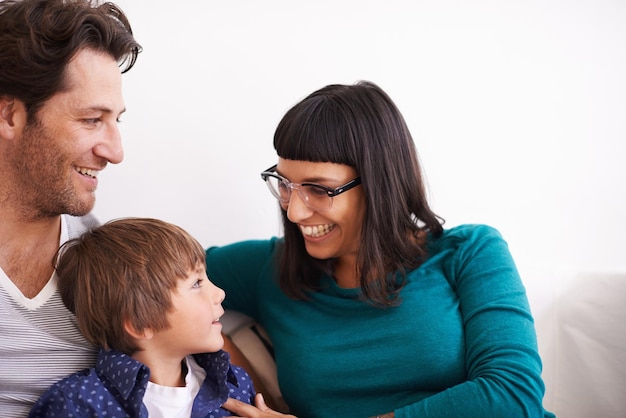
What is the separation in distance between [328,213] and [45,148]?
756mm

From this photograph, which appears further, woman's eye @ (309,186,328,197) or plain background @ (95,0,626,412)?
plain background @ (95,0,626,412)

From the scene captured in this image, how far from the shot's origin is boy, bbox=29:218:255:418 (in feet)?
5.22

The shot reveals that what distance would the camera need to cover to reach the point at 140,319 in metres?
1.63

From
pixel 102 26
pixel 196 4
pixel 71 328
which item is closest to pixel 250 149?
pixel 196 4

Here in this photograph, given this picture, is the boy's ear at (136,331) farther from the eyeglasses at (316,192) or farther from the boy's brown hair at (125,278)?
the eyeglasses at (316,192)

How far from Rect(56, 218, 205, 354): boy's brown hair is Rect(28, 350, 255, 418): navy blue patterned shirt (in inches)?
2.7

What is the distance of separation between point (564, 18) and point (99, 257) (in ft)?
5.60

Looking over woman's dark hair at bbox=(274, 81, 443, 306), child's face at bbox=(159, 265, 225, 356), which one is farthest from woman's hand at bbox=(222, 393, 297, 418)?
woman's dark hair at bbox=(274, 81, 443, 306)

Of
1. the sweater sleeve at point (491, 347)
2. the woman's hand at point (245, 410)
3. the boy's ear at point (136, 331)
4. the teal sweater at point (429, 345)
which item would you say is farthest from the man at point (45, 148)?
the sweater sleeve at point (491, 347)

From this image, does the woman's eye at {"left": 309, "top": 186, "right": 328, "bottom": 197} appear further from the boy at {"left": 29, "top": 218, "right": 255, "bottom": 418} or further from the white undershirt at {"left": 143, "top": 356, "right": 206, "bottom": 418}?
the white undershirt at {"left": 143, "top": 356, "right": 206, "bottom": 418}

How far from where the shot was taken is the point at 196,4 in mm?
2291

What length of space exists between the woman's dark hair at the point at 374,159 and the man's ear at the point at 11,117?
2.20 ft

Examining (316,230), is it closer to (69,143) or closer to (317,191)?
(317,191)

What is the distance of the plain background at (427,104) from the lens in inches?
90.2
